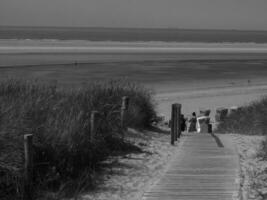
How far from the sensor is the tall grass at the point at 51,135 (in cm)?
829

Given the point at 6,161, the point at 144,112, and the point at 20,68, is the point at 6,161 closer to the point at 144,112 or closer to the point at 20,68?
the point at 144,112

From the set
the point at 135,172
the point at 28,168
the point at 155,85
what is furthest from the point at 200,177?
the point at 155,85

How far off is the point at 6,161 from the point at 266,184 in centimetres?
382

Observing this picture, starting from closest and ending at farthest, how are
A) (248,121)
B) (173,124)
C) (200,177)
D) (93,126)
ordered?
(200,177)
(93,126)
(173,124)
(248,121)

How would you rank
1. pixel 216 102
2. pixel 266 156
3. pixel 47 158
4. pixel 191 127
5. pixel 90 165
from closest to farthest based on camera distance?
pixel 47 158 → pixel 90 165 → pixel 266 156 → pixel 191 127 → pixel 216 102

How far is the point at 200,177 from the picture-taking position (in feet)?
31.4

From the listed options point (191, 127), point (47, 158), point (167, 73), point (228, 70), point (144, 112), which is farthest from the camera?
point (228, 70)

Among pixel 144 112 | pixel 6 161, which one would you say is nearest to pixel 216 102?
pixel 144 112

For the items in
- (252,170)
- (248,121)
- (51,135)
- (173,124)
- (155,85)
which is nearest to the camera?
(51,135)

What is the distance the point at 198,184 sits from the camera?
30.0 ft

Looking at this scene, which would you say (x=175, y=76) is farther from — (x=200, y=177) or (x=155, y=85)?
(x=200, y=177)

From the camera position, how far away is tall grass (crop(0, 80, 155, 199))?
829cm

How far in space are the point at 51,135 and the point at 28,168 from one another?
1.18 m

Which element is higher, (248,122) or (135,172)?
(248,122)
